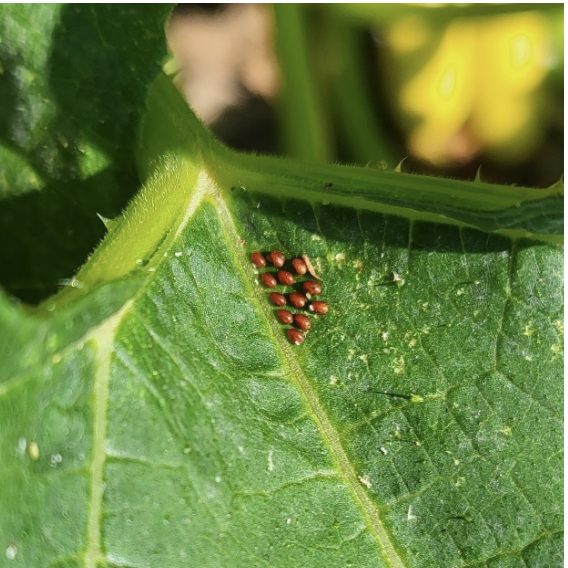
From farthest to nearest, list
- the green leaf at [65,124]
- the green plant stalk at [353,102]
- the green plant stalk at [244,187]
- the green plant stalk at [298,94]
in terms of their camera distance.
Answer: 1. the green plant stalk at [353,102]
2. the green plant stalk at [298,94]
3. the green leaf at [65,124]
4. the green plant stalk at [244,187]

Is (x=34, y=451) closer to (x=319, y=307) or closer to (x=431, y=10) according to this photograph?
(x=319, y=307)

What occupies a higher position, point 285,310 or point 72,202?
point 72,202

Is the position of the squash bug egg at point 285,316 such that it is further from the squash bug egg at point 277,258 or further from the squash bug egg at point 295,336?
the squash bug egg at point 277,258

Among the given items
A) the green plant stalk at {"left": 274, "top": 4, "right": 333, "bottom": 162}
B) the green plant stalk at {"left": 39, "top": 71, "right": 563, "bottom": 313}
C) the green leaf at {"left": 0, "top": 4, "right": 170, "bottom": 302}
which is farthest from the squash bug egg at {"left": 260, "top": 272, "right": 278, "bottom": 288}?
the green plant stalk at {"left": 274, "top": 4, "right": 333, "bottom": 162}

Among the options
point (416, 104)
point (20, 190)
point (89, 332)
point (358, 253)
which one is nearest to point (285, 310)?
point (358, 253)

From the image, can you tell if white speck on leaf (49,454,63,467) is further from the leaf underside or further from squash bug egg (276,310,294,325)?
squash bug egg (276,310,294,325)

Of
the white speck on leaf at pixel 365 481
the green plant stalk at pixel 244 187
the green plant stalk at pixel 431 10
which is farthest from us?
the green plant stalk at pixel 431 10

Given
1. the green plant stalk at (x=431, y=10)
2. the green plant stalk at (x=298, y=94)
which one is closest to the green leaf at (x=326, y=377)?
the green plant stalk at (x=298, y=94)

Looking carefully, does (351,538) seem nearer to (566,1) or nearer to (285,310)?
(285,310)
